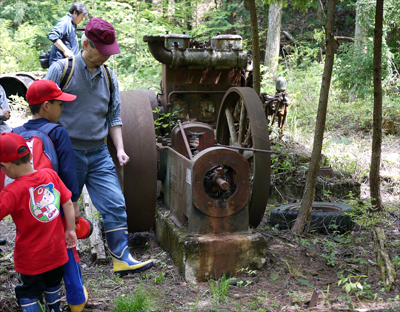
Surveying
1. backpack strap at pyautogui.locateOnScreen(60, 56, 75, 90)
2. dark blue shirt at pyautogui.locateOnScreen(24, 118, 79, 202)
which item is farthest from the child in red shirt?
backpack strap at pyautogui.locateOnScreen(60, 56, 75, 90)

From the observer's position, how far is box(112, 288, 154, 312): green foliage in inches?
116

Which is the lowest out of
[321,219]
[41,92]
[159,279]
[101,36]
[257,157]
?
[159,279]

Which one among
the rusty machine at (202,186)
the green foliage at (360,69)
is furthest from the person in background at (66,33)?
the green foliage at (360,69)

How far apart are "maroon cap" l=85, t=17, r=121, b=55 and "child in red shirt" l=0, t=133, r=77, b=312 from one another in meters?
1.25

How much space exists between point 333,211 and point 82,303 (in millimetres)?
2999

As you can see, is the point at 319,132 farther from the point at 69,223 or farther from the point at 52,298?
the point at 52,298

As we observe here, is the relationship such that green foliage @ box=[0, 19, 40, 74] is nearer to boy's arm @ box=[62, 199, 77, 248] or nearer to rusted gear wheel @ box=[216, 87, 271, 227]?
rusted gear wheel @ box=[216, 87, 271, 227]

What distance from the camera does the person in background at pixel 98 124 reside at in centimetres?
341

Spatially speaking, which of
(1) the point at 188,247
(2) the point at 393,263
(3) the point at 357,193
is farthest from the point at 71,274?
(3) the point at 357,193

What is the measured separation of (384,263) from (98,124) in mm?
2680

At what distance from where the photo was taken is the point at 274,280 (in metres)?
3.58

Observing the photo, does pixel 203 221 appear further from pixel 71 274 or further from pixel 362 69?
pixel 362 69

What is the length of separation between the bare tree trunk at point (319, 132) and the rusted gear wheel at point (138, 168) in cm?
159

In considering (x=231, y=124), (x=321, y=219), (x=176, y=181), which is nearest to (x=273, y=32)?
(x=231, y=124)
